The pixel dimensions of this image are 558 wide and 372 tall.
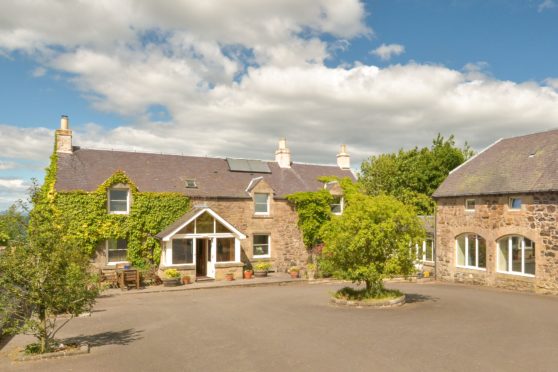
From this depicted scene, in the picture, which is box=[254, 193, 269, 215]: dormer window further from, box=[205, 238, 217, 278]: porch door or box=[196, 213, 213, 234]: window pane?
box=[205, 238, 217, 278]: porch door

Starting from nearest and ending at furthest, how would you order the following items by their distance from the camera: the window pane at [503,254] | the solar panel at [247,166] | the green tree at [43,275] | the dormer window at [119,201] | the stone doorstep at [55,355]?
the stone doorstep at [55,355], the green tree at [43,275], the window pane at [503,254], the dormer window at [119,201], the solar panel at [247,166]

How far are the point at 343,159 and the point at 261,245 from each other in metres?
12.3

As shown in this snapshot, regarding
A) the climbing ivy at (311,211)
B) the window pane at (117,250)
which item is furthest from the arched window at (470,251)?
the window pane at (117,250)

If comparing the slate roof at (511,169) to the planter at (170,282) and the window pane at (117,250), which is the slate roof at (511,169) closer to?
A: the planter at (170,282)


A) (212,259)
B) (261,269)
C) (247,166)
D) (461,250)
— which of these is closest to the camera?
(461,250)

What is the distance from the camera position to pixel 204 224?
28.4 metres

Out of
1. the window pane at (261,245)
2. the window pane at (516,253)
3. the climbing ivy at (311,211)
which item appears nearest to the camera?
the window pane at (516,253)

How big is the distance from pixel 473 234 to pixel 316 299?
36.4ft

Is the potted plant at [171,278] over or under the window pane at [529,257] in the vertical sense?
under

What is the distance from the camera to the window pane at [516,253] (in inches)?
920

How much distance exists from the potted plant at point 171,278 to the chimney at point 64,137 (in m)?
10.6

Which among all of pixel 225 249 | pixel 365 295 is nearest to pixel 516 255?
pixel 365 295

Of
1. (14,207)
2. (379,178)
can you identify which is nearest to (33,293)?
(14,207)

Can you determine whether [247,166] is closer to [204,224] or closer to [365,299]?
[204,224]
